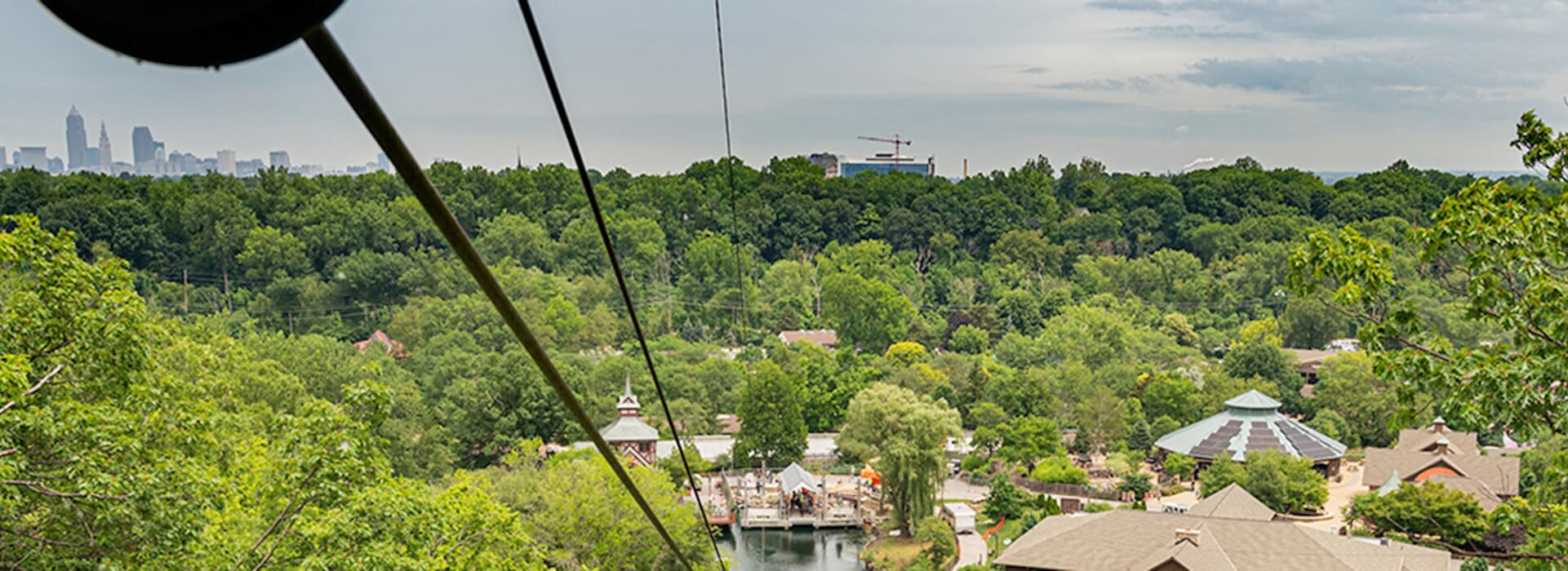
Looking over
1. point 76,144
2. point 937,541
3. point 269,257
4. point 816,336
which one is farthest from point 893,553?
point 76,144

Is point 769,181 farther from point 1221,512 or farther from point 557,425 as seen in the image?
→ point 1221,512

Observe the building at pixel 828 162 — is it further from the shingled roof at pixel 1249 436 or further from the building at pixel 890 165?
the shingled roof at pixel 1249 436

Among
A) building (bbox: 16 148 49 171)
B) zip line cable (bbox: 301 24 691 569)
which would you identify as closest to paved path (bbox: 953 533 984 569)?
zip line cable (bbox: 301 24 691 569)

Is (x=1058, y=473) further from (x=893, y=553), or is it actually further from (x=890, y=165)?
(x=890, y=165)

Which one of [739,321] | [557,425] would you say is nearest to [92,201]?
[739,321]

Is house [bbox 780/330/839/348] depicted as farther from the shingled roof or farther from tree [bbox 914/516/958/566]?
tree [bbox 914/516/958/566]
